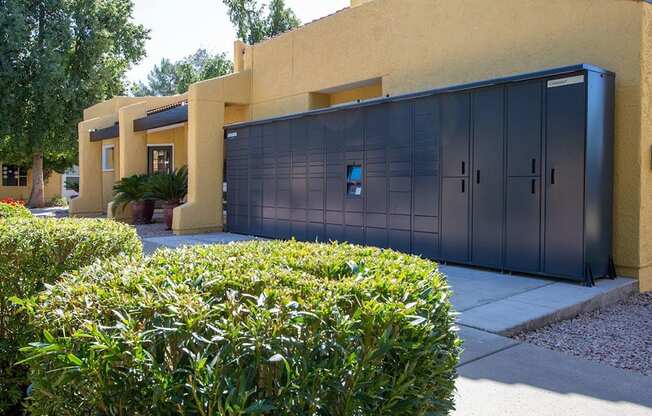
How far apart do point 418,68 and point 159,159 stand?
1298 cm

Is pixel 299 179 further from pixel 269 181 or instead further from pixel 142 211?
pixel 142 211

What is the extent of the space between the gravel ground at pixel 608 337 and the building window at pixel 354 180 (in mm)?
4816

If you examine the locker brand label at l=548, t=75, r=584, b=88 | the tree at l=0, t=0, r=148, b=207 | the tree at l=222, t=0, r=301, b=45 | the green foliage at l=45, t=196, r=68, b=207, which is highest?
the tree at l=222, t=0, r=301, b=45

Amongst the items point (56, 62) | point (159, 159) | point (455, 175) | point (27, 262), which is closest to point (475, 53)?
point (455, 175)

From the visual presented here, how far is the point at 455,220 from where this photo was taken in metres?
8.43

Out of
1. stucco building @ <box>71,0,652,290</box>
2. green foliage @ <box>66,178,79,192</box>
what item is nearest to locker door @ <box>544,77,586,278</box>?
stucco building @ <box>71,0,652,290</box>

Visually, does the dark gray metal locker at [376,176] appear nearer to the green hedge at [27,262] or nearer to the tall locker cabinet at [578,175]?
the tall locker cabinet at [578,175]

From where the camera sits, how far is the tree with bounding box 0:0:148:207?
23.3 m

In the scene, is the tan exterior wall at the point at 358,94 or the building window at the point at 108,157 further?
the building window at the point at 108,157

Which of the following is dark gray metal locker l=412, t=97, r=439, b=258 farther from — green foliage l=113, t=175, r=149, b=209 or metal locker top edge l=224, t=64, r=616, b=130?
green foliage l=113, t=175, r=149, b=209

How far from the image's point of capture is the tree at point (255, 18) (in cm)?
3153

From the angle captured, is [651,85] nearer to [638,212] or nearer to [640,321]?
[638,212]

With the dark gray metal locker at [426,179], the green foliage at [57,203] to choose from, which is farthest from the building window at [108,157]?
the dark gray metal locker at [426,179]

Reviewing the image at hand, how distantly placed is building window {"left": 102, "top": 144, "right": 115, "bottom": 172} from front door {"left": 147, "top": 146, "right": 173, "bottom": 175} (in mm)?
1957
